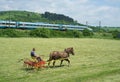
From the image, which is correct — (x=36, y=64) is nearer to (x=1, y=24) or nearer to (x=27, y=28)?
(x=1, y=24)

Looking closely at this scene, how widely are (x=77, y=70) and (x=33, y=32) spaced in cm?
5245

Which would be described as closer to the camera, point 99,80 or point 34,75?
point 99,80

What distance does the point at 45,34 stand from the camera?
71.9 meters

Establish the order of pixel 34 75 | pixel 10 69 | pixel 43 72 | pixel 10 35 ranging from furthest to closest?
pixel 10 35
pixel 10 69
pixel 43 72
pixel 34 75

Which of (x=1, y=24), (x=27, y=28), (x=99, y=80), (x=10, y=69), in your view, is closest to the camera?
(x=99, y=80)

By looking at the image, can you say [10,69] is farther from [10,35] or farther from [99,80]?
[10,35]

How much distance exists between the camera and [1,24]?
243 ft

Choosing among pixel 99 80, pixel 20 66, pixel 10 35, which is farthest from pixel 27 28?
pixel 99 80

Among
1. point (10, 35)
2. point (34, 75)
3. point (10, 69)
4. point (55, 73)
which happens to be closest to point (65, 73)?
point (55, 73)

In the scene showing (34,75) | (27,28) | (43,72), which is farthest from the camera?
(27,28)

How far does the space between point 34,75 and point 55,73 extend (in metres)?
1.36

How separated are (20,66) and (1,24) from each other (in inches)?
2131

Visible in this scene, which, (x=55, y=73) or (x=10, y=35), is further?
(x=10, y=35)

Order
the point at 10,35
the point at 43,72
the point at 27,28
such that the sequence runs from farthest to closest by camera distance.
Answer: the point at 27,28, the point at 10,35, the point at 43,72
